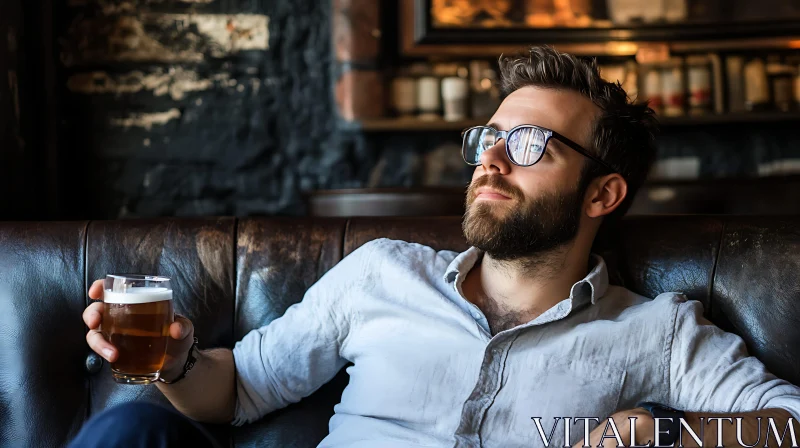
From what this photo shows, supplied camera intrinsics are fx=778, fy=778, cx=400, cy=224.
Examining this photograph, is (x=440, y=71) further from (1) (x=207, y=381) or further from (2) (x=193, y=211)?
(1) (x=207, y=381)

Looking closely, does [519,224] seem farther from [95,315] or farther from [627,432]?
[95,315]

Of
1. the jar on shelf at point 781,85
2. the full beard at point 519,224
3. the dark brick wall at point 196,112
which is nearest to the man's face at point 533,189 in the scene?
the full beard at point 519,224

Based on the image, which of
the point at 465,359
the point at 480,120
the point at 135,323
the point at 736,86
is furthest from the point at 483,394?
the point at 736,86

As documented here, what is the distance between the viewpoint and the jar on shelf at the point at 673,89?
12.9 ft

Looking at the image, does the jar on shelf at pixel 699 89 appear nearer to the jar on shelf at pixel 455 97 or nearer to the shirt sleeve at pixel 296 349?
the jar on shelf at pixel 455 97

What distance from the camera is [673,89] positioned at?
3936 mm

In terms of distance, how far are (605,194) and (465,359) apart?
1.57ft

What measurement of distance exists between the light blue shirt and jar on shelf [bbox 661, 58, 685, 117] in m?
2.70

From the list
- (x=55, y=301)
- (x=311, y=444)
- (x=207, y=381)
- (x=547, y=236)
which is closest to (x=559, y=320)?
(x=547, y=236)

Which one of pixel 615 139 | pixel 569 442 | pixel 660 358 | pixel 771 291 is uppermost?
pixel 615 139

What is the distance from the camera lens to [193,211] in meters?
4.00

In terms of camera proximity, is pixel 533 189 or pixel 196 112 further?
pixel 196 112

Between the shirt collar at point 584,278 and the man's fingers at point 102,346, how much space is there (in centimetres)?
62

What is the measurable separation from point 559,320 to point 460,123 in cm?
253
